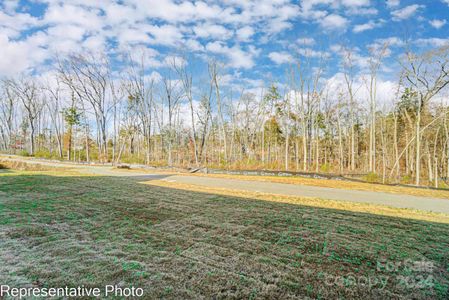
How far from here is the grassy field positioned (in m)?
1.62

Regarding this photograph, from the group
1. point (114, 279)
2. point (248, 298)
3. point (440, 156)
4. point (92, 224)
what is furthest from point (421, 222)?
point (440, 156)

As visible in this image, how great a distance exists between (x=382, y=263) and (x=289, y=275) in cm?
101

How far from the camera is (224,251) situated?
2.20 m

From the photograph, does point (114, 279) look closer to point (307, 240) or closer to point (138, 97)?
point (307, 240)

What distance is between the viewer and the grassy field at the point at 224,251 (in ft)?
5.32

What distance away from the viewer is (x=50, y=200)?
421 cm

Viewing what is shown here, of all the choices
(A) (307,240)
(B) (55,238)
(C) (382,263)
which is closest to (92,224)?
(B) (55,238)

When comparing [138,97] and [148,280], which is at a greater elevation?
[138,97]

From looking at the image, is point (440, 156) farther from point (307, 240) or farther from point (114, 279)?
point (114, 279)

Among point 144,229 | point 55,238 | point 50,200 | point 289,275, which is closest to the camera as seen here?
point 289,275

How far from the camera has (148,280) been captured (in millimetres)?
1625

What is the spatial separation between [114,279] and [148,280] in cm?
26

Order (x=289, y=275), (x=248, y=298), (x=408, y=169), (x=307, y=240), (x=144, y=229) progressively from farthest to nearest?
(x=408, y=169) < (x=144, y=229) < (x=307, y=240) < (x=289, y=275) < (x=248, y=298)

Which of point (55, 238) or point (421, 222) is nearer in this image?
point (55, 238)
